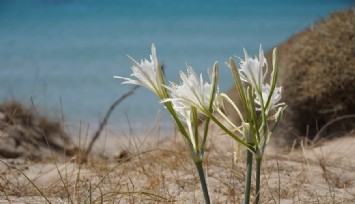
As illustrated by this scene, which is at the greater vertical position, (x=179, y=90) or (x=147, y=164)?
(x=179, y=90)

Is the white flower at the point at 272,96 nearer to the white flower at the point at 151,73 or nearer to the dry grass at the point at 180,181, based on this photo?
the white flower at the point at 151,73

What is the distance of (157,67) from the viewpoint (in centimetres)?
138

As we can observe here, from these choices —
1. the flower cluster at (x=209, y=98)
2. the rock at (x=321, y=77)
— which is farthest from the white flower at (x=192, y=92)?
the rock at (x=321, y=77)

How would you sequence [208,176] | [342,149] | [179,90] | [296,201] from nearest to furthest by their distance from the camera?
[179,90], [296,201], [208,176], [342,149]

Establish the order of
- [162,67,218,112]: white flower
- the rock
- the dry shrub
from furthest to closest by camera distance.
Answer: the rock < the dry shrub < [162,67,218,112]: white flower

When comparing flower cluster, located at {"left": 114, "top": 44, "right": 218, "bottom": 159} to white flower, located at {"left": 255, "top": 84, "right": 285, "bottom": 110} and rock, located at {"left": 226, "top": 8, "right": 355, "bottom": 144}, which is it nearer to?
white flower, located at {"left": 255, "top": 84, "right": 285, "bottom": 110}

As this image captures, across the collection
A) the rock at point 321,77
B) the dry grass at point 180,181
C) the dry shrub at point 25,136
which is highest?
the rock at point 321,77

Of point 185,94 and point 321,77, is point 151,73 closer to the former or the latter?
point 185,94

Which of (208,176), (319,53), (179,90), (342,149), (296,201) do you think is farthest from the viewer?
(319,53)

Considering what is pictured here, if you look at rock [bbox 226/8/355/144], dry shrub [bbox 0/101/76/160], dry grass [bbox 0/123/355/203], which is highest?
rock [bbox 226/8/355/144]

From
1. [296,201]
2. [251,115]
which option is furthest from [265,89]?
[296,201]

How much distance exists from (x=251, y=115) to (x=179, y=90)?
170 millimetres

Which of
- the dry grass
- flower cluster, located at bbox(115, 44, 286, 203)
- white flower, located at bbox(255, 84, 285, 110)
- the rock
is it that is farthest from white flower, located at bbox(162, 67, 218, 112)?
the rock

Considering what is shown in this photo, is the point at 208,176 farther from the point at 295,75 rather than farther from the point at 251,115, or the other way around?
the point at 295,75
